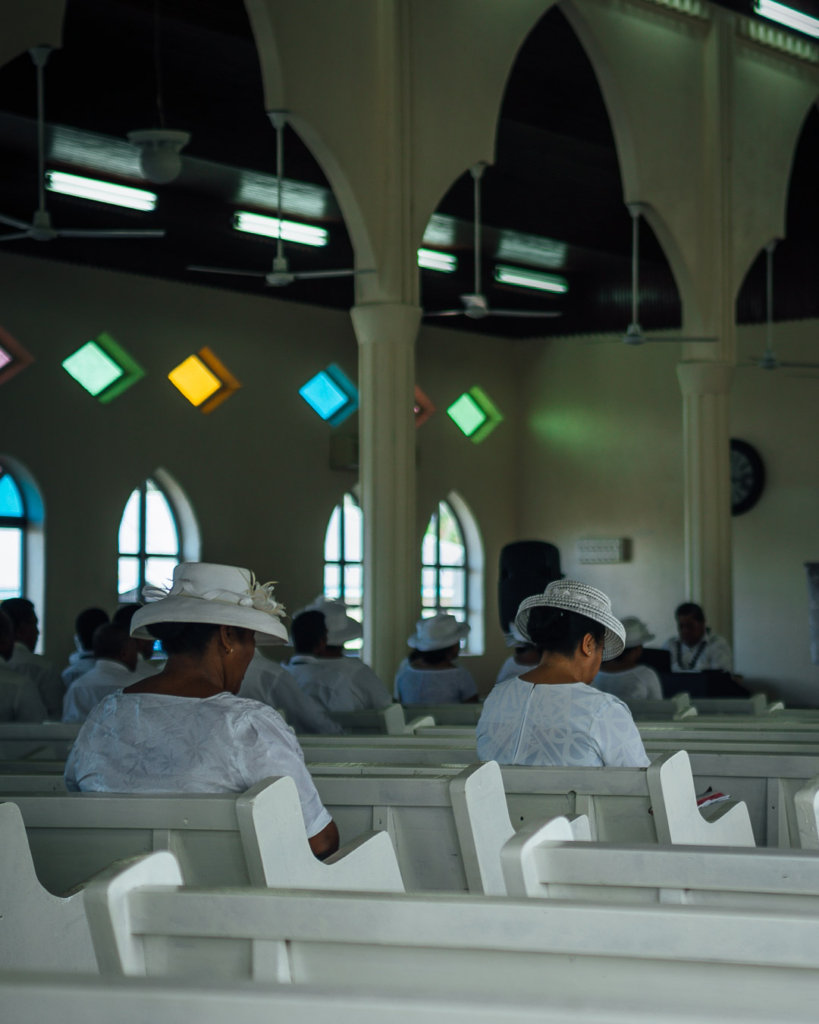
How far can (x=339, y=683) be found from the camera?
683 cm

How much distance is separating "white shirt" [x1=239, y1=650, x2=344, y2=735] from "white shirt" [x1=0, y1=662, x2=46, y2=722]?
44.3 inches

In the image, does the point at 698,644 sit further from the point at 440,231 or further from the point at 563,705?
the point at 563,705

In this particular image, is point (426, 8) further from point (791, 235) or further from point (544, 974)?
point (544, 974)

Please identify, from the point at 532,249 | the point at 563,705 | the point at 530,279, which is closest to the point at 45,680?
the point at 563,705

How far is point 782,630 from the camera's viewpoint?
1500 centimetres

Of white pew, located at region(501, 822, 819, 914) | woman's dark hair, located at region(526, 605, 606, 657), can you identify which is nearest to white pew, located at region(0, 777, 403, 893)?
white pew, located at region(501, 822, 819, 914)

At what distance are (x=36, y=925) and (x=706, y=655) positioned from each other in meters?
9.67

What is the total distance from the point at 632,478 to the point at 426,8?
26.7 ft

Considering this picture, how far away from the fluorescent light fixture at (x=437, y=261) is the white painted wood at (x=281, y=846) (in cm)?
1306

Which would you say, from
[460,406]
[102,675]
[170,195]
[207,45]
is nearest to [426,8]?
[207,45]

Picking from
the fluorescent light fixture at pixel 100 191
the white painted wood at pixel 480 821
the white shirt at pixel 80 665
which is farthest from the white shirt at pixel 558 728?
the fluorescent light fixture at pixel 100 191

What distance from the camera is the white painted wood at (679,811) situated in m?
2.42

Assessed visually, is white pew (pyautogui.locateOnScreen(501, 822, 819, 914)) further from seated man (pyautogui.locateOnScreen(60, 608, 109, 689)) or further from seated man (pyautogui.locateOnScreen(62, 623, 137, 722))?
seated man (pyautogui.locateOnScreen(60, 608, 109, 689))

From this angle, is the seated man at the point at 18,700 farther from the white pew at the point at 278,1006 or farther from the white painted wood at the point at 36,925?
the white pew at the point at 278,1006
